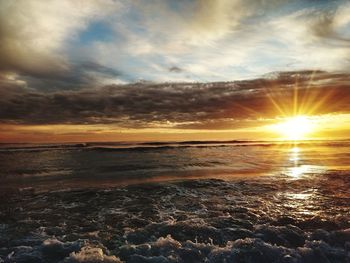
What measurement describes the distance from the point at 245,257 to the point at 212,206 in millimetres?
5155

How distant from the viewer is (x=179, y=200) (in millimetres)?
14680

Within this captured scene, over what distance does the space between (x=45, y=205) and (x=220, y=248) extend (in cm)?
868

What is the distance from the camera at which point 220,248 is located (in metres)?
8.58

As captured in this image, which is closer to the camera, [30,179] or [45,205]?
[45,205]

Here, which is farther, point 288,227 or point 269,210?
point 269,210

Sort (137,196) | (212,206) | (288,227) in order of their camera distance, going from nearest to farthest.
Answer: (288,227) < (212,206) < (137,196)

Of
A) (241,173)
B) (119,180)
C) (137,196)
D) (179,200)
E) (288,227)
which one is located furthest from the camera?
(241,173)

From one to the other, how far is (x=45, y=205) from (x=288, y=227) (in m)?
10.0

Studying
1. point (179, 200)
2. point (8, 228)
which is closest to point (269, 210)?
point (179, 200)

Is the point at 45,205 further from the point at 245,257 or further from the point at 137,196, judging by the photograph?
the point at 245,257

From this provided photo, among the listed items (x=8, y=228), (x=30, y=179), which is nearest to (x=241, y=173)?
(x=30, y=179)

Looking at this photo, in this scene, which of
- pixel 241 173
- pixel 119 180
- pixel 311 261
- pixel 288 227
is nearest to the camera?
pixel 311 261

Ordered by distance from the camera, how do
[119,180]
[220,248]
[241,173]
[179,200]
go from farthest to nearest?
[241,173] < [119,180] < [179,200] < [220,248]

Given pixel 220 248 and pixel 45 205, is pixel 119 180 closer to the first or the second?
pixel 45 205
